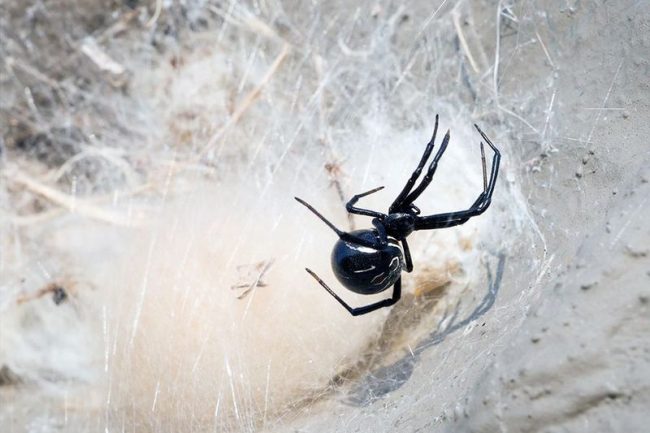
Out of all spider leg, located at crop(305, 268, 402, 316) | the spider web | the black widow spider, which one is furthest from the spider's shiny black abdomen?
the spider web

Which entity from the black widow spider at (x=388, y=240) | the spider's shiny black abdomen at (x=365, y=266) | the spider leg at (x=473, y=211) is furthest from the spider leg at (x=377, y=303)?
the spider leg at (x=473, y=211)

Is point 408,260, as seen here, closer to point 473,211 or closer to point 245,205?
point 473,211

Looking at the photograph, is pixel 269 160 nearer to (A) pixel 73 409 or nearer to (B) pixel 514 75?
(B) pixel 514 75

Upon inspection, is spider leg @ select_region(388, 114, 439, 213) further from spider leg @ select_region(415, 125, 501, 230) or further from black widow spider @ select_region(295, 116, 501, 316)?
spider leg @ select_region(415, 125, 501, 230)

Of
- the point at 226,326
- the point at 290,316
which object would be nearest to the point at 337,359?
the point at 290,316

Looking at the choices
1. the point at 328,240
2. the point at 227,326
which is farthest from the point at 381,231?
the point at 227,326
